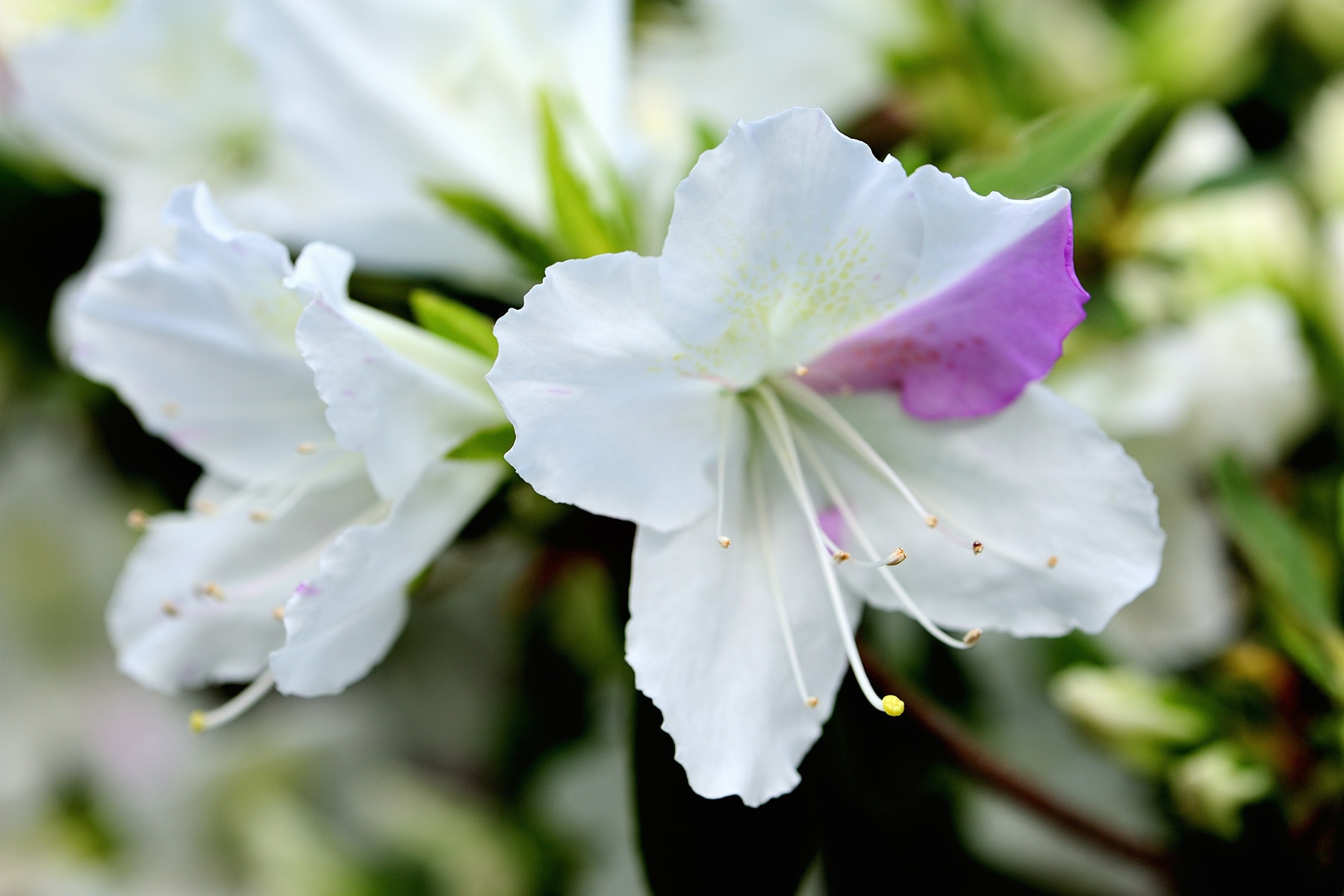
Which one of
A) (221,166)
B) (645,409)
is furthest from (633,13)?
(645,409)

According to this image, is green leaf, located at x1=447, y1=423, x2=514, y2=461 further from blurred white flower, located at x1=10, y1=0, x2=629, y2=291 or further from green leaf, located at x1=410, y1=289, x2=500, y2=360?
blurred white flower, located at x1=10, y1=0, x2=629, y2=291

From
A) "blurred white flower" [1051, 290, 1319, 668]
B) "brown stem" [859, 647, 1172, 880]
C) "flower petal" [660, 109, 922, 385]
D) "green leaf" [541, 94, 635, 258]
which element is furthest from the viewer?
"blurred white flower" [1051, 290, 1319, 668]

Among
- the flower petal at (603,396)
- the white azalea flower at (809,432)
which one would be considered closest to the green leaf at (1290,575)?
the white azalea flower at (809,432)

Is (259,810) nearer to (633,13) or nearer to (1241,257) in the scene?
(633,13)

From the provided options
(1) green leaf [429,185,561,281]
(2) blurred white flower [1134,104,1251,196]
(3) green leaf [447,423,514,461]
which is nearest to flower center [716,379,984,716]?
(3) green leaf [447,423,514,461]

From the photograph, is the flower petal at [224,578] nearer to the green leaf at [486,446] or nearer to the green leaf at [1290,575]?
the green leaf at [486,446]

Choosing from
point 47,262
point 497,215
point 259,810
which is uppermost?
point 497,215

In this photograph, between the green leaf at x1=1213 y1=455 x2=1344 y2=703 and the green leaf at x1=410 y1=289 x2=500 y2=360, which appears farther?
the green leaf at x1=1213 y1=455 x2=1344 y2=703
